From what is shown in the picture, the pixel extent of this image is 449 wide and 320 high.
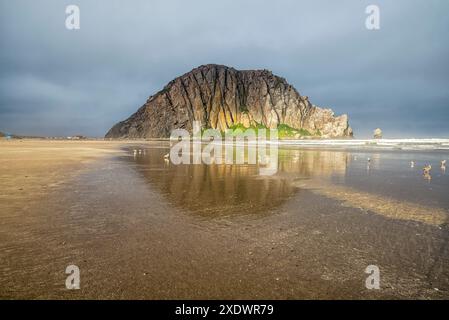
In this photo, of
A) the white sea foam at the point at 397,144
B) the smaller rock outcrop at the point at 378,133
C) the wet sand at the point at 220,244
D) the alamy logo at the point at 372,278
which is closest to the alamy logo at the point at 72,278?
the wet sand at the point at 220,244

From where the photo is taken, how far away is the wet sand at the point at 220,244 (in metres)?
5.50

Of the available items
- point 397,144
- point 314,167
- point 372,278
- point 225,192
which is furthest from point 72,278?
point 397,144

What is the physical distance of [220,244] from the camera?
7.72m

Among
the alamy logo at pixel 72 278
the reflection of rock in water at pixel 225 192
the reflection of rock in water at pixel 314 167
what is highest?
the reflection of rock in water at pixel 314 167

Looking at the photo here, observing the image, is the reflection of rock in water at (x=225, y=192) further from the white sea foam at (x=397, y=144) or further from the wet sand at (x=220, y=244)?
the white sea foam at (x=397, y=144)

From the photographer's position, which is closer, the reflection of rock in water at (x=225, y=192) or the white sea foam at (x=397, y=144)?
the reflection of rock in water at (x=225, y=192)

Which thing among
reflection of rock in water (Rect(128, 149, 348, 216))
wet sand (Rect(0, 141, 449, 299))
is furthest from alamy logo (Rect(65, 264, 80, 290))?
reflection of rock in water (Rect(128, 149, 348, 216))

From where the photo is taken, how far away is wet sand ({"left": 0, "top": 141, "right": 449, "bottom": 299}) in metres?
5.50

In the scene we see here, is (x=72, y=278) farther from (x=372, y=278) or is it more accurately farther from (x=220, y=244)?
(x=372, y=278)

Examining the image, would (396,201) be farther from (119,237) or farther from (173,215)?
(119,237)

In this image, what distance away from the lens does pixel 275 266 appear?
6418mm

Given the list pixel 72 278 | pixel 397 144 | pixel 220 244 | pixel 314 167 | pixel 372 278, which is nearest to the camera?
pixel 72 278
